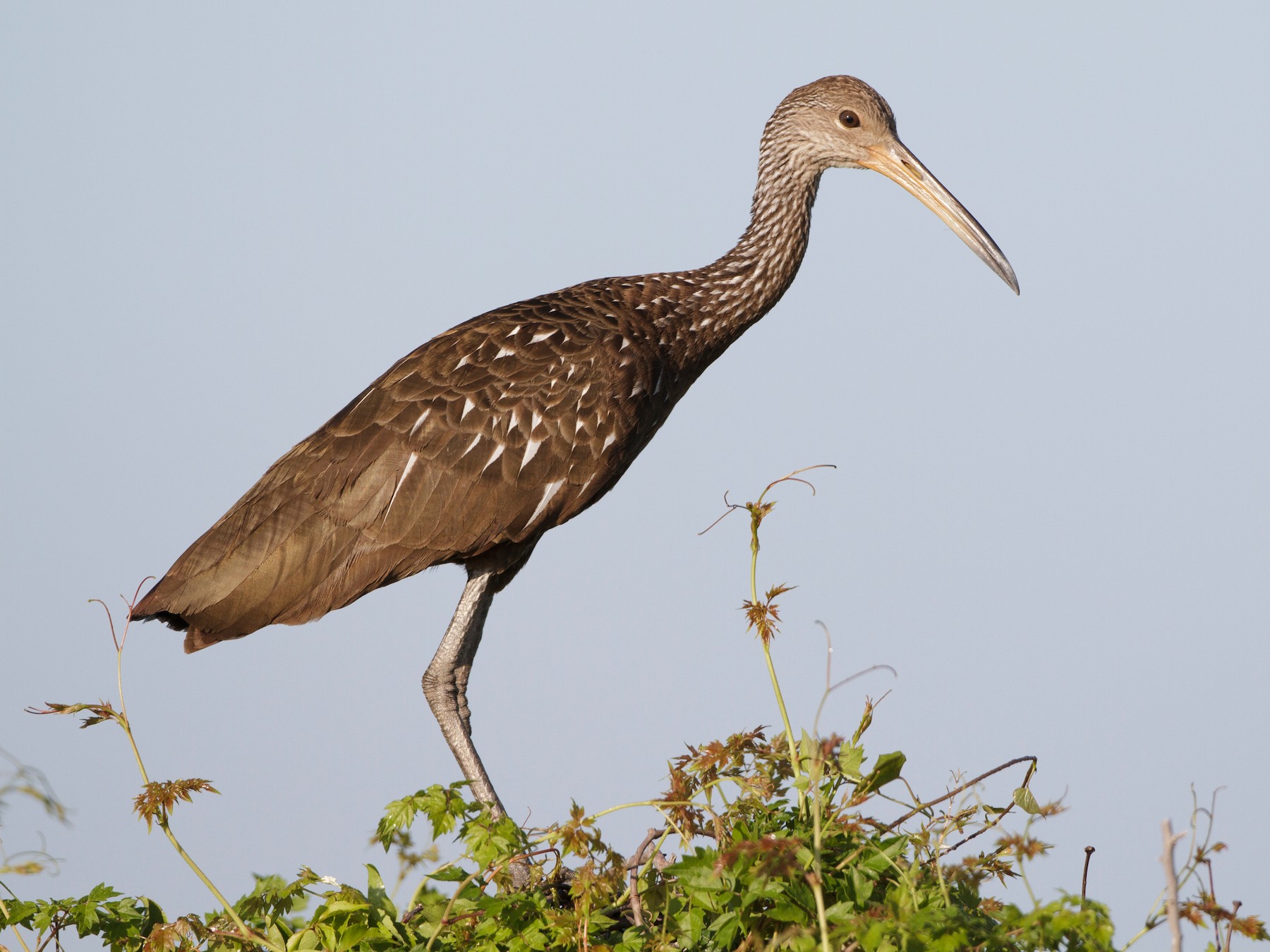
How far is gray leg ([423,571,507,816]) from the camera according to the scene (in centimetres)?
565

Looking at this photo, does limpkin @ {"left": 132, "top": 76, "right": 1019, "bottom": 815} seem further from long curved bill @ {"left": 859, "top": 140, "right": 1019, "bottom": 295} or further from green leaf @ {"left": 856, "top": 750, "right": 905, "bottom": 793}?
green leaf @ {"left": 856, "top": 750, "right": 905, "bottom": 793}

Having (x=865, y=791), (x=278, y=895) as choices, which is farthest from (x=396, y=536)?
(x=865, y=791)

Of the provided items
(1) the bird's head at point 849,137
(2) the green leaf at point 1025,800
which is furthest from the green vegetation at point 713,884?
(1) the bird's head at point 849,137

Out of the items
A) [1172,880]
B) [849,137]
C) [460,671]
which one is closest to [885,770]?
[1172,880]

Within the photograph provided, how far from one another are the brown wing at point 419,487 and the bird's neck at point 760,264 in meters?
0.65

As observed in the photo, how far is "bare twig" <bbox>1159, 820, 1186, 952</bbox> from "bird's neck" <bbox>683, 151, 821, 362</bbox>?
3.95m

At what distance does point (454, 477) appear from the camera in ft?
17.3

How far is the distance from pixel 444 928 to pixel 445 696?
7.83ft

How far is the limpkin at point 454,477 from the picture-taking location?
17.1 feet

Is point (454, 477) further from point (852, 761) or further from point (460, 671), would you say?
point (852, 761)

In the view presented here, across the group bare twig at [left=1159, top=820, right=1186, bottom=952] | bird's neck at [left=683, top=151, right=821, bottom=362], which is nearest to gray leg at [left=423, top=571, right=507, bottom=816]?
bird's neck at [left=683, top=151, right=821, bottom=362]

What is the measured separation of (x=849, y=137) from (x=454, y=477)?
2569mm

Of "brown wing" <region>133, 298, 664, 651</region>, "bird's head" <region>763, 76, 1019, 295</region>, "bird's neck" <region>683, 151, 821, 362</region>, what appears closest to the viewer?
"brown wing" <region>133, 298, 664, 651</region>

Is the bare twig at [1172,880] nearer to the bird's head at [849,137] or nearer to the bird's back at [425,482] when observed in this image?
the bird's back at [425,482]
